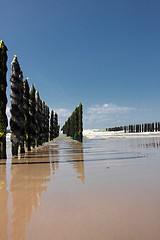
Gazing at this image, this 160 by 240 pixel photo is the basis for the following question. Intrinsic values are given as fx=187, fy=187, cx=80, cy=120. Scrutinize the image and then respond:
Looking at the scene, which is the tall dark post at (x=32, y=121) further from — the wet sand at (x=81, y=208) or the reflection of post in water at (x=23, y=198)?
the wet sand at (x=81, y=208)

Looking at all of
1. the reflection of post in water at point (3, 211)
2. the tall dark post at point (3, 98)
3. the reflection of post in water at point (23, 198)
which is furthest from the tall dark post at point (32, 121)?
the reflection of post in water at point (3, 211)

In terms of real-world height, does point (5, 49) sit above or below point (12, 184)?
above

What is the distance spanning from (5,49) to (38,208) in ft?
38.0

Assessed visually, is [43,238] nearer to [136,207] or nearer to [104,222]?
[104,222]

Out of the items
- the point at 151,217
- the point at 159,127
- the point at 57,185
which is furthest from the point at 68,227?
the point at 159,127

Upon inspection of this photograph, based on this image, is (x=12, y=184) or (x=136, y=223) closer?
(x=136, y=223)

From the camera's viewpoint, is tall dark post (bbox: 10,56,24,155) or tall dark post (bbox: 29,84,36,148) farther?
tall dark post (bbox: 29,84,36,148)

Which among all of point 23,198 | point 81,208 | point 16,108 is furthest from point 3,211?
point 16,108

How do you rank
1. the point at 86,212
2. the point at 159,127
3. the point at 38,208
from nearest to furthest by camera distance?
the point at 86,212 < the point at 38,208 < the point at 159,127

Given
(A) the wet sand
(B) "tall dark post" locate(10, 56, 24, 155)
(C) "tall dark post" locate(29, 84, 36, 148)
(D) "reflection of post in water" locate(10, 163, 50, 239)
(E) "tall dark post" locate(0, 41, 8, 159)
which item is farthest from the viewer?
(C) "tall dark post" locate(29, 84, 36, 148)

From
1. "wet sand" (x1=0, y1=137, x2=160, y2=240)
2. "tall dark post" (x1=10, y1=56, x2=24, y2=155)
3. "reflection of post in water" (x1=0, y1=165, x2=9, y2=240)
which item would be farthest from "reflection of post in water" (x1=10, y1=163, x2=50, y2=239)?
"tall dark post" (x1=10, y1=56, x2=24, y2=155)

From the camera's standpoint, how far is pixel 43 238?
2.60 m

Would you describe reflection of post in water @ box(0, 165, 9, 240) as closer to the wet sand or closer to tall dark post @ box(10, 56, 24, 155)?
the wet sand

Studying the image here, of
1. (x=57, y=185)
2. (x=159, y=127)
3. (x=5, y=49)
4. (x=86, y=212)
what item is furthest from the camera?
(x=159, y=127)
